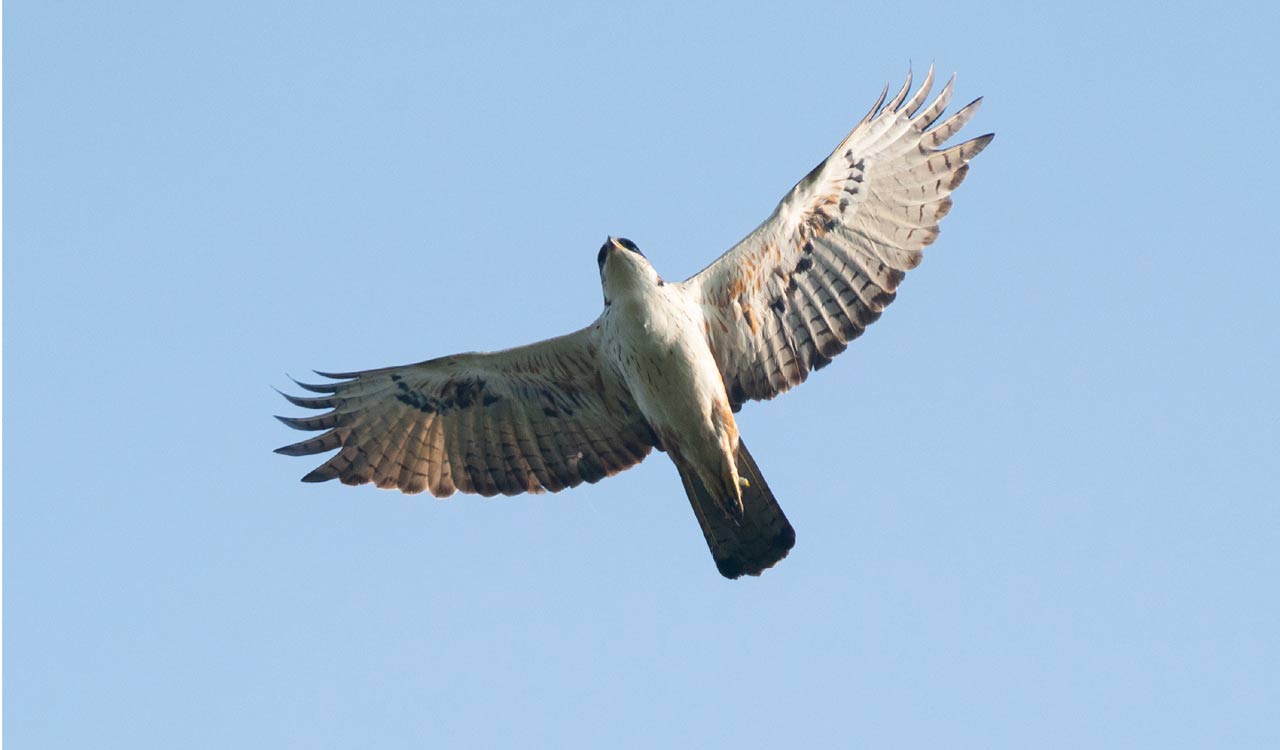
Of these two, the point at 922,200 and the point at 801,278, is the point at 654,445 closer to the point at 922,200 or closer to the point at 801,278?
the point at 801,278

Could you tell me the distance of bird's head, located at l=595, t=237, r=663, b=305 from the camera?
12.2 metres

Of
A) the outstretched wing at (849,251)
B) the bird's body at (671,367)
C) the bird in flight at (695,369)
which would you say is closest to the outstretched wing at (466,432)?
the bird in flight at (695,369)

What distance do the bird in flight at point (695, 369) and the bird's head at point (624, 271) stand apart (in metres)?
0.01

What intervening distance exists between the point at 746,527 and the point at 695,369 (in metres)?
1.21

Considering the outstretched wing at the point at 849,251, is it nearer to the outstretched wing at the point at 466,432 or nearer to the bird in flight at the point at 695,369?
the bird in flight at the point at 695,369

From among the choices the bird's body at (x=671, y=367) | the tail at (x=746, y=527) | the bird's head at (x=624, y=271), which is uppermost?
the bird's head at (x=624, y=271)

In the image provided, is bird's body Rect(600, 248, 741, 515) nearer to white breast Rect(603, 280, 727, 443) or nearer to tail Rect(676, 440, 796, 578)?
white breast Rect(603, 280, 727, 443)

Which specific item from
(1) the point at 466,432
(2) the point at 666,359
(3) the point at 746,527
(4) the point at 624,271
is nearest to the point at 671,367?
(2) the point at 666,359

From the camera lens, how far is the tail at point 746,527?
12734mm

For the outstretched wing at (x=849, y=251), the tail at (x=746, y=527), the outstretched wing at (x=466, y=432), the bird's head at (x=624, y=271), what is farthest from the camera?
the outstretched wing at (x=466, y=432)

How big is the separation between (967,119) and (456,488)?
179 inches

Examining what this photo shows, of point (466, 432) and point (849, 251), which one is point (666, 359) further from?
point (466, 432)

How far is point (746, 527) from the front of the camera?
12.8m

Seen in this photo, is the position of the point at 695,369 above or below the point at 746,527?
above
